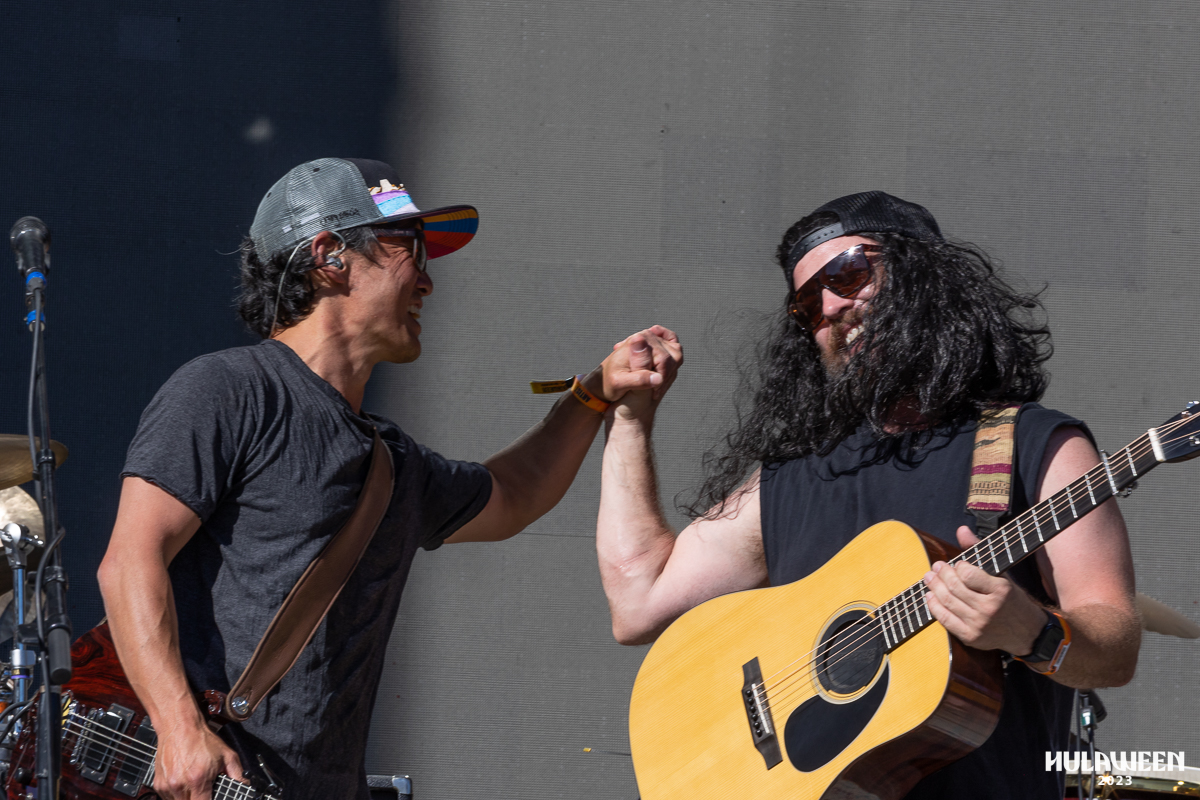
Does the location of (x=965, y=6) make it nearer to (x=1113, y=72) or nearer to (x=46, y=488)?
(x=1113, y=72)

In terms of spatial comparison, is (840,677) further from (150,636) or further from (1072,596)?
(150,636)

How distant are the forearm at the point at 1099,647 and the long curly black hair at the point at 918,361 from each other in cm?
41

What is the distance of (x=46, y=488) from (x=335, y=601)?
0.49 meters

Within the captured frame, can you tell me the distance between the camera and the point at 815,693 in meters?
1.74

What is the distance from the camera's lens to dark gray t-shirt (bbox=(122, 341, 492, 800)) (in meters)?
1.79

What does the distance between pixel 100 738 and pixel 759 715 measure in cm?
109

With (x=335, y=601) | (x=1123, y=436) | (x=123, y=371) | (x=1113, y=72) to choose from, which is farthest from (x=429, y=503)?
(x=1113, y=72)

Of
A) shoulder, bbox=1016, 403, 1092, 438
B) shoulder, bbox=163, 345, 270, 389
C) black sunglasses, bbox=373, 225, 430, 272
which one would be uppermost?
black sunglasses, bbox=373, 225, 430, 272

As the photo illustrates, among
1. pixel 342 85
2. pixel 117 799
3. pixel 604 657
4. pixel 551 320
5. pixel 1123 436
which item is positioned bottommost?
pixel 604 657

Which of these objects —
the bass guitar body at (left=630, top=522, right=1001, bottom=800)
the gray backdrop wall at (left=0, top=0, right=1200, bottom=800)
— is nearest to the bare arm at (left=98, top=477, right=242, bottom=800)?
the bass guitar body at (left=630, top=522, right=1001, bottom=800)

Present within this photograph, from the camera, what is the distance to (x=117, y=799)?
5.79ft

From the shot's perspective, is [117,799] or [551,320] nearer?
[117,799]

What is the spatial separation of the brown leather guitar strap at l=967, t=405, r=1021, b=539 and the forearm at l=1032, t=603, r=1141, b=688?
0.58 ft

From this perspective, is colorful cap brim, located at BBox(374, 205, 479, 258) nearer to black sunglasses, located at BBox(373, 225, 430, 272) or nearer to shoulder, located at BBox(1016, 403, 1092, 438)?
black sunglasses, located at BBox(373, 225, 430, 272)
